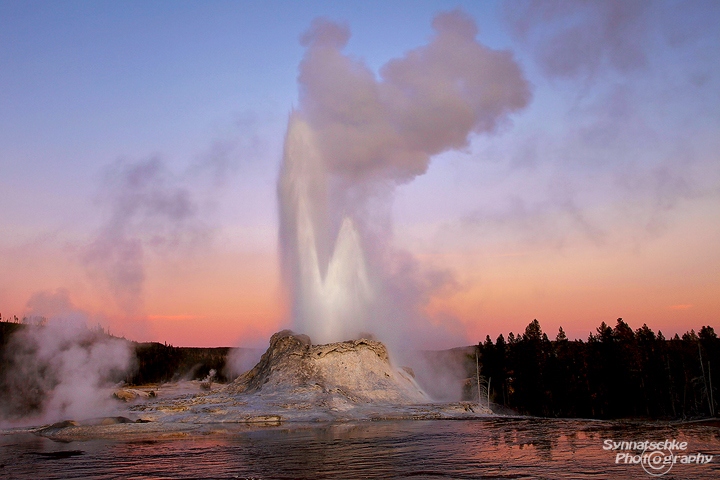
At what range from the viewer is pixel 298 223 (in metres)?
43.4

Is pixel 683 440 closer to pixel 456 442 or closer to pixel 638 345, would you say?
pixel 456 442

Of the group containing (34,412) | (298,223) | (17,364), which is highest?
(298,223)

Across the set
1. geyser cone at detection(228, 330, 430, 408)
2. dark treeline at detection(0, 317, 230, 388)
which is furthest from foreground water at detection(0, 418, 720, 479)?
dark treeline at detection(0, 317, 230, 388)

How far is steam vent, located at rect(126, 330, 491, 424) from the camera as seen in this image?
2944cm

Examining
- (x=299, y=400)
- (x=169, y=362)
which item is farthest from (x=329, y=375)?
(x=169, y=362)

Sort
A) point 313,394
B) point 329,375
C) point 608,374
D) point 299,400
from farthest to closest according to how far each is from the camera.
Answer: point 608,374 → point 329,375 → point 313,394 → point 299,400

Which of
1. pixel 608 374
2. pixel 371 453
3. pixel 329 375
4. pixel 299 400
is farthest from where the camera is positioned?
pixel 608 374

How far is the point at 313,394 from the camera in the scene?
110 ft

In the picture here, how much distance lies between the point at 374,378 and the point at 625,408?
38.5 meters

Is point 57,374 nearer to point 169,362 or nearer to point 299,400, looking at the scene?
point 299,400

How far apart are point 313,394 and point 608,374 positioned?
43.2m

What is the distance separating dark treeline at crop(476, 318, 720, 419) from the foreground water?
134 ft

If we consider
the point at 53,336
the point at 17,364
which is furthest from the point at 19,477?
the point at 17,364

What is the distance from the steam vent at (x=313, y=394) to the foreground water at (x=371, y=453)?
452cm
